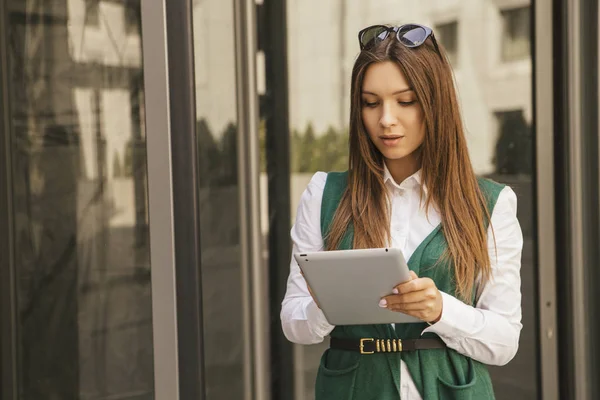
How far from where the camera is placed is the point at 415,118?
1.79m

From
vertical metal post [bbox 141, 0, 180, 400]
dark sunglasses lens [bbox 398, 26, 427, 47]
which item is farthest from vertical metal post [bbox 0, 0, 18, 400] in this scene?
dark sunglasses lens [bbox 398, 26, 427, 47]

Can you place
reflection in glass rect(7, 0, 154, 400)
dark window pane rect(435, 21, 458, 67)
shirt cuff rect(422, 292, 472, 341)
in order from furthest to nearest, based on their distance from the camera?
dark window pane rect(435, 21, 458, 67) → reflection in glass rect(7, 0, 154, 400) → shirt cuff rect(422, 292, 472, 341)

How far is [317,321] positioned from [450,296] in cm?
27

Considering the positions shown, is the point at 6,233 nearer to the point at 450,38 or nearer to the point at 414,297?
the point at 450,38

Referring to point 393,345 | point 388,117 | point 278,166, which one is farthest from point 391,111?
point 278,166

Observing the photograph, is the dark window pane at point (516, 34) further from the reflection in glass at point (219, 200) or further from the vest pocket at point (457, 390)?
the vest pocket at point (457, 390)

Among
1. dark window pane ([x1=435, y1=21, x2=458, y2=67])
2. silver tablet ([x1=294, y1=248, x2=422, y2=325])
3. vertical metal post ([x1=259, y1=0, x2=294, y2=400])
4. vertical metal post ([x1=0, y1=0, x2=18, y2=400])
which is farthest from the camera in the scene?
vertical metal post ([x1=259, y1=0, x2=294, y2=400])

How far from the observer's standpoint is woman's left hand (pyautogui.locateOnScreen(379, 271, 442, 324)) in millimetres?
1637

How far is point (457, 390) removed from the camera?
1822mm

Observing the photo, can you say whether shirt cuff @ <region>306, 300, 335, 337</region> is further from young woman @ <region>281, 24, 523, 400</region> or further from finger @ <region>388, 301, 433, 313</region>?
finger @ <region>388, 301, 433, 313</region>

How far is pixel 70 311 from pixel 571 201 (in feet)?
6.26

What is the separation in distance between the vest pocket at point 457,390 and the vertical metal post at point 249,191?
181 centimetres

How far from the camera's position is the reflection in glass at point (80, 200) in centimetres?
315

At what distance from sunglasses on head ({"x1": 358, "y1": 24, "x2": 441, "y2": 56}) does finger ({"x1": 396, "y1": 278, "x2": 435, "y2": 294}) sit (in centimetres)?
47
